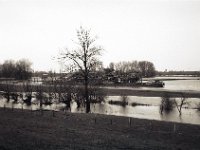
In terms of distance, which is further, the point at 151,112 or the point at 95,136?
the point at 151,112

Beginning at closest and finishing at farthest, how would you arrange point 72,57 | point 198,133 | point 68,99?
point 198,133, point 72,57, point 68,99

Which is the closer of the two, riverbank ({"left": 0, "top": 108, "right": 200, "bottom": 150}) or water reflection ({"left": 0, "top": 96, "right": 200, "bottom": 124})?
riverbank ({"left": 0, "top": 108, "right": 200, "bottom": 150})

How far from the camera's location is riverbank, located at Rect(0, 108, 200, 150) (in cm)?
1941

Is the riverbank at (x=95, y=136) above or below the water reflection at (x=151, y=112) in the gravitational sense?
above

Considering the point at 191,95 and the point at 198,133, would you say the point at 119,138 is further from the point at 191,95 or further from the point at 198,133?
the point at 191,95

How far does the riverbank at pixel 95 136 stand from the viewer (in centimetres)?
1941

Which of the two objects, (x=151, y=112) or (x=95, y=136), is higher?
(x=95, y=136)

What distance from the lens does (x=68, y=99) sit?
5756cm

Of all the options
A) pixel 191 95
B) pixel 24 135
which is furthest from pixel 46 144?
pixel 191 95

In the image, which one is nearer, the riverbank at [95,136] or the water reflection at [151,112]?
the riverbank at [95,136]

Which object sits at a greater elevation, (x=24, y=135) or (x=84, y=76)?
(x=84, y=76)

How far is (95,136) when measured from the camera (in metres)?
23.2

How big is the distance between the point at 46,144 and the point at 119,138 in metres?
6.17

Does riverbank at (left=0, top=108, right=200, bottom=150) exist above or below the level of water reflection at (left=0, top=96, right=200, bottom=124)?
above
